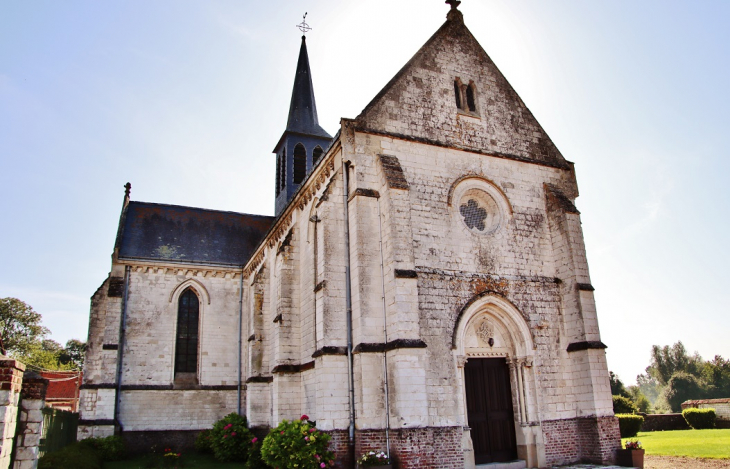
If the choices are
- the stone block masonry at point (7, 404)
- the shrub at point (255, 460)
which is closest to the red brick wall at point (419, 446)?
the shrub at point (255, 460)

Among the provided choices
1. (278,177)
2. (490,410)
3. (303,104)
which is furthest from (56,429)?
(303,104)

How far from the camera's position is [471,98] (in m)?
17.2

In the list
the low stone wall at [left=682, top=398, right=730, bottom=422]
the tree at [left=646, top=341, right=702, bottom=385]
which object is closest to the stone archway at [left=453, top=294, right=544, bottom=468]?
the low stone wall at [left=682, top=398, right=730, bottom=422]

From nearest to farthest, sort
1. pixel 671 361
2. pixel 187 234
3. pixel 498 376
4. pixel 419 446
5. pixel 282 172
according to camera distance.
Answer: pixel 419 446 → pixel 498 376 → pixel 187 234 → pixel 282 172 → pixel 671 361

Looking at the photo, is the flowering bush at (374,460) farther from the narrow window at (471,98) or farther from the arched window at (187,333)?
the arched window at (187,333)

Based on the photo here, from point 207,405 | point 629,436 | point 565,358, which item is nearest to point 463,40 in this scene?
point 565,358

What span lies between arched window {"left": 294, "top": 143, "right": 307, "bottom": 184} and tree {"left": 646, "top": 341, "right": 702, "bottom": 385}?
67803 mm

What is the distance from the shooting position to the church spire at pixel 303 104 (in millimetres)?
30031

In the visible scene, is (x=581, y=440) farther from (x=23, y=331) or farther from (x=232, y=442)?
(x=23, y=331)

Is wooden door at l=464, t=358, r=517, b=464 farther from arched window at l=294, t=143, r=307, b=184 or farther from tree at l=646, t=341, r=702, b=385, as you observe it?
tree at l=646, t=341, r=702, b=385

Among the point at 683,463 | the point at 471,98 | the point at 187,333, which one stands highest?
the point at 471,98

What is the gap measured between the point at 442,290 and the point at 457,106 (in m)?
6.16

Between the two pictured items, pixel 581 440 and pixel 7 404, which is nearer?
pixel 7 404

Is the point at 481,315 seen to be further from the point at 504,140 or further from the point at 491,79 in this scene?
the point at 491,79
